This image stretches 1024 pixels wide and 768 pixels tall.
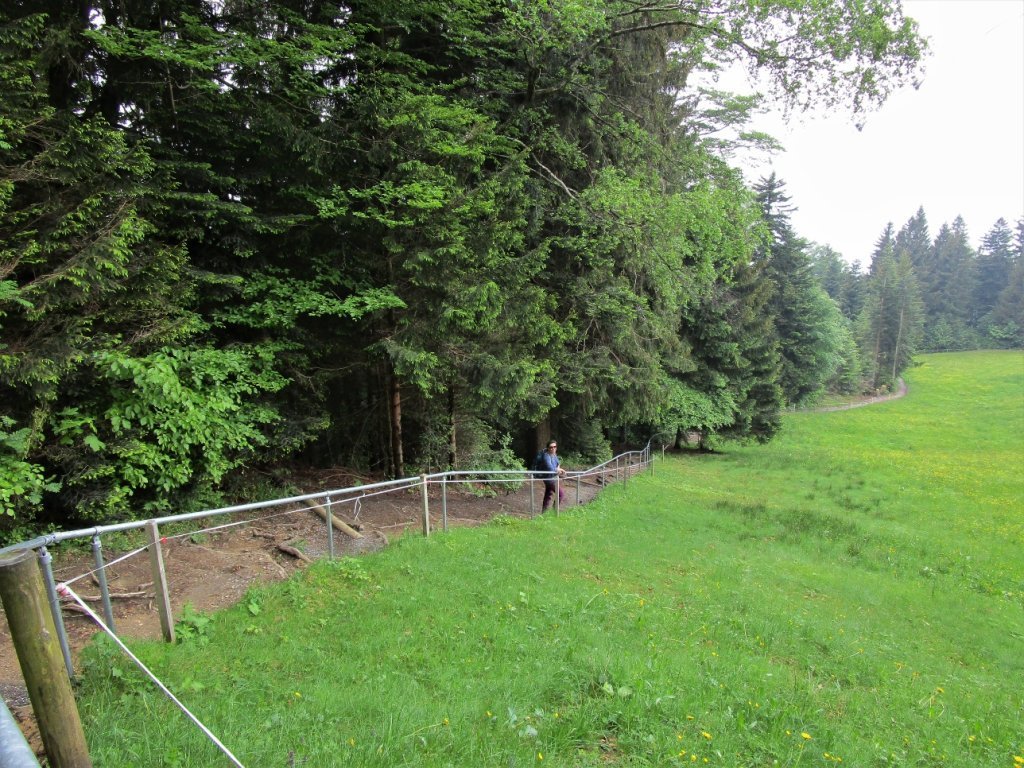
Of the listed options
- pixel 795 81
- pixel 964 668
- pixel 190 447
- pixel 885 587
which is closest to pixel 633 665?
pixel 964 668

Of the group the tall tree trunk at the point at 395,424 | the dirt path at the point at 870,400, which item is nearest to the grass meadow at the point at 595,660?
the tall tree trunk at the point at 395,424

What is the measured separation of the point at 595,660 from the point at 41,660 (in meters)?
3.48

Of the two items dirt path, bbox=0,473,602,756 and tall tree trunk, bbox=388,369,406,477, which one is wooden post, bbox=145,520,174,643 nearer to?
dirt path, bbox=0,473,602,756

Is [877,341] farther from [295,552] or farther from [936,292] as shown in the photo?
[295,552]

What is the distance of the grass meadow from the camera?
314 centimetres

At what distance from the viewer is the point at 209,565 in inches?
240

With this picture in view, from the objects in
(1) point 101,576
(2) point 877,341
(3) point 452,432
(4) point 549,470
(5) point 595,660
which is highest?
(2) point 877,341

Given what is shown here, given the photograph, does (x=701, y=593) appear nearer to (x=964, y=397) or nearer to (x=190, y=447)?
(x=190, y=447)

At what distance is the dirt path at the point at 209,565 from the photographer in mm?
4382

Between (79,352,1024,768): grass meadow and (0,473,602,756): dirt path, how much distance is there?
A: 1.60 feet

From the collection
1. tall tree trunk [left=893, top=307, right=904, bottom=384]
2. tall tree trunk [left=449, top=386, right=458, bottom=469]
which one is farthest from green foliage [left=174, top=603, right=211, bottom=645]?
tall tree trunk [left=893, top=307, right=904, bottom=384]

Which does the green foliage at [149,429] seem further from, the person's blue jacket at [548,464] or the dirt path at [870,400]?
the dirt path at [870,400]

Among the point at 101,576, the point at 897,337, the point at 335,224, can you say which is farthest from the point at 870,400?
the point at 101,576

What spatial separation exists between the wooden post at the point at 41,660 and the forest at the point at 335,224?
437 centimetres
